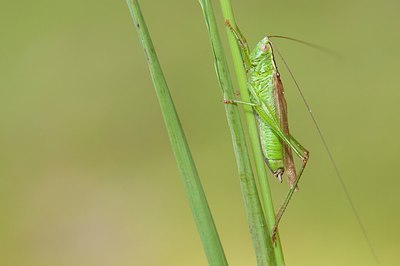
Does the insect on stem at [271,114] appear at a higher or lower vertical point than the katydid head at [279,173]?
higher

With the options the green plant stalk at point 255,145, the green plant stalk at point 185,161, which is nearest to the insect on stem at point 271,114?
the green plant stalk at point 255,145

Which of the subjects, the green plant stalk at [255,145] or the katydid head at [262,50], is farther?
the katydid head at [262,50]

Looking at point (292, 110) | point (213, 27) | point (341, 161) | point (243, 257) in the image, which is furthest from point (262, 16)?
point (213, 27)

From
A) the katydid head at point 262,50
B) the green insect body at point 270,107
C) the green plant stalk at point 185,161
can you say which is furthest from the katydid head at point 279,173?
the green plant stalk at point 185,161

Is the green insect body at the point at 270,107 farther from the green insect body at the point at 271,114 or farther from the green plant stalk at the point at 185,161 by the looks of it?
the green plant stalk at the point at 185,161

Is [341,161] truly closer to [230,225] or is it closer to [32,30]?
[230,225]

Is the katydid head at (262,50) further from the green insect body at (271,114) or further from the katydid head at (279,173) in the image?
the katydid head at (279,173)

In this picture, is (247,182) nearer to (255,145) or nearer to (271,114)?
Result: (255,145)
